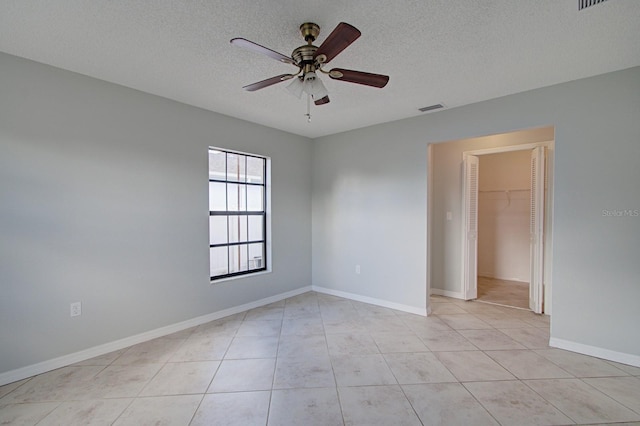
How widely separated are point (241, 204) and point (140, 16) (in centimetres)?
252

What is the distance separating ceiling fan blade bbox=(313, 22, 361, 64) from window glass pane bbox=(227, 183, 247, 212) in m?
2.57

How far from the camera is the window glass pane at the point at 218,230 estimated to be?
12.2 ft

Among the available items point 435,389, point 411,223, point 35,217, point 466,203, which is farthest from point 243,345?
point 466,203

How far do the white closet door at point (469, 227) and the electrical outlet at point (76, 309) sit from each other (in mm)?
4778

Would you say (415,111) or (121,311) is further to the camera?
(415,111)

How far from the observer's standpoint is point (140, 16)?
1.87 m

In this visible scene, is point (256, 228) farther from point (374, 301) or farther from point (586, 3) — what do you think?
point (586, 3)

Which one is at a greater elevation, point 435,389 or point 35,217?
point 35,217

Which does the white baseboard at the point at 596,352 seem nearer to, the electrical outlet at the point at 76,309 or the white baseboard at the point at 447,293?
the white baseboard at the point at 447,293

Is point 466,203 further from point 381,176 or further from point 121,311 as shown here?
point 121,311

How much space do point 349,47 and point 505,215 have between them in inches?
201

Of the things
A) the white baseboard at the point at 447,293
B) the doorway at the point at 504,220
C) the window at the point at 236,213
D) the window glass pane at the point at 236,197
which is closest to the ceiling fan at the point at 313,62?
the window at the point at 236,213

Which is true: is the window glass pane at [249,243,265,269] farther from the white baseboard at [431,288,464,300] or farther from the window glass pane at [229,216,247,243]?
the white baseboard at [431,288,464,300]

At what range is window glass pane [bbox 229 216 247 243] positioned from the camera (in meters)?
3.97
